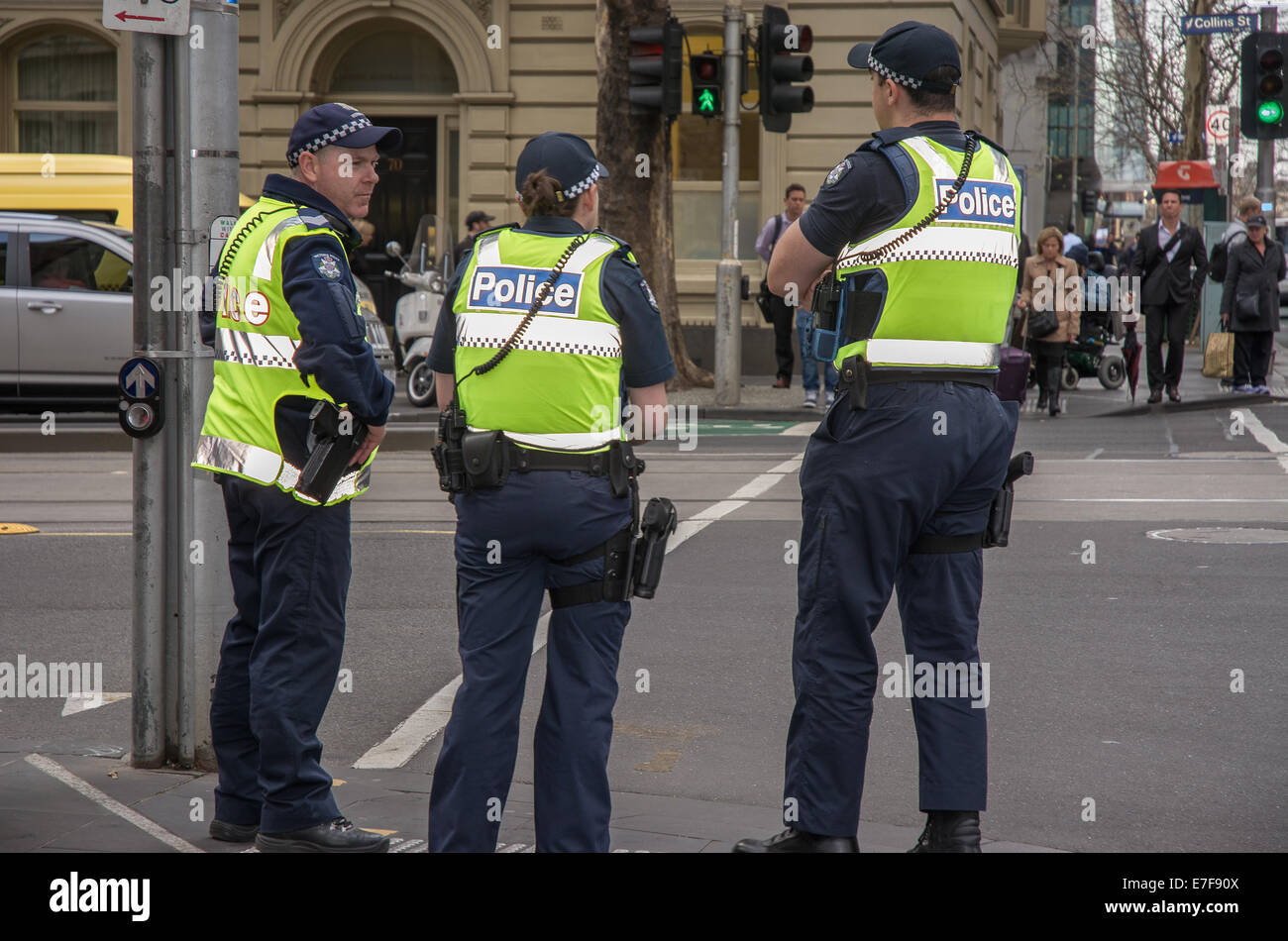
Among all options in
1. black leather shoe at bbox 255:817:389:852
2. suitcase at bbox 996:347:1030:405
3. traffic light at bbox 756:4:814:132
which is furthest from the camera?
traffic light at bbox 756:4:814:132

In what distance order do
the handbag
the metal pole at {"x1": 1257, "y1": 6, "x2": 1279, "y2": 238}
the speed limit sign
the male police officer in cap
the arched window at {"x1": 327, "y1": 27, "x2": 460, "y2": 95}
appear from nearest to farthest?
the male police officer in cap, the metal pole at {"x1": 1257, "y1": 6, "x2": 1279, "y2": 238}, the handbag, the arched window at {"x1": 327, "y1": 27, "x2": 460, "y2": 95}, the speed limit sign

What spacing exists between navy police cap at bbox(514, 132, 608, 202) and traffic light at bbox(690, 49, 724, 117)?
44.7 feet

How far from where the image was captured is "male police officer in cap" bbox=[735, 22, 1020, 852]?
13.6ft

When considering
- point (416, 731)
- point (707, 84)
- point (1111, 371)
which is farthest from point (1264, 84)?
point (416, 731)

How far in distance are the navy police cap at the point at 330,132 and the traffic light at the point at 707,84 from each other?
13.3 metres

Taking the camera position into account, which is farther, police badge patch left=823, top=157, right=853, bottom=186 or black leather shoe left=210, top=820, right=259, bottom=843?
black leather shoe left=210, top=820, right=259, bottom=843

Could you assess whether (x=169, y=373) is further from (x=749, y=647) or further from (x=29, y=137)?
(x=29, y=137)

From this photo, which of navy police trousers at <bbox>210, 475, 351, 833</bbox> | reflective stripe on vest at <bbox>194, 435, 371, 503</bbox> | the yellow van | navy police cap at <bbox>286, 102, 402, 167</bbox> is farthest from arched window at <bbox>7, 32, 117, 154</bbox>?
navy police trousers at <bbox>210, 475, 351, 833</bbox>

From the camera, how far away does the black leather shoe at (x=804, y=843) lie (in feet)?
13.6

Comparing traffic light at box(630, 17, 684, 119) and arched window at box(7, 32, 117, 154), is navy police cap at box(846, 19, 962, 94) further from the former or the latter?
arched window at box(7, 32, 117, 154)

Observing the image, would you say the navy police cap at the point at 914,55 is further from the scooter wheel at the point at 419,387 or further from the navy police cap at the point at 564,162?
the scooter wheel at the point at 419,387

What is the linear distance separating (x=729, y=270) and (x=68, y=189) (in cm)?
696

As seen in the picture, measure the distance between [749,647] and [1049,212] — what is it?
39760 millimetres

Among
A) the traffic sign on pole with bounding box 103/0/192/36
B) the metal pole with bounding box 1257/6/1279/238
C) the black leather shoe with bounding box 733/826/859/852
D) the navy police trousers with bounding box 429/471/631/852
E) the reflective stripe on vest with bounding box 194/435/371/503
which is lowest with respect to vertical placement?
the black leather shoe with bounding box 733/826/859/852
